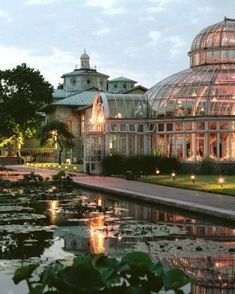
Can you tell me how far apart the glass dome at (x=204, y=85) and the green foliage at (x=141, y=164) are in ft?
10.8

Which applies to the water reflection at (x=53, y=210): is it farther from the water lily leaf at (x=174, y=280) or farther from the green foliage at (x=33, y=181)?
the water lily leaf at (x=174, y=280)

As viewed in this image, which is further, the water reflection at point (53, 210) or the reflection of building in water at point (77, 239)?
the water reflection at point (53, 210)

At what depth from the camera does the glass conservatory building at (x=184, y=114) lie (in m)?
37.7

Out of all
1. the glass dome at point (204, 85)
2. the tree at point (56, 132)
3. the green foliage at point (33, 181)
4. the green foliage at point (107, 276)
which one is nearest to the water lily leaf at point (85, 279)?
the green foliage at point (107, 276)

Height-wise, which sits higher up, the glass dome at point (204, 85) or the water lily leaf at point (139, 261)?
the glass dome at point (204, 85)

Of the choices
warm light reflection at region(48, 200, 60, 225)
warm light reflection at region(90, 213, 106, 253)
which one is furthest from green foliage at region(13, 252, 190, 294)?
warm light reflection at region(48, 200, 60, 225)

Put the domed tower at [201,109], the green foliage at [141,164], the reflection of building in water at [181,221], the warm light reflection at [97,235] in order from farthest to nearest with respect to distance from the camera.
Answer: the domed tower at [201,109]
the green foliage at [141,164]
the reflection of building in water at [181,221]
the warm light reflection at [97,235]

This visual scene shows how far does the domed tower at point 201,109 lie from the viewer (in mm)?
37562

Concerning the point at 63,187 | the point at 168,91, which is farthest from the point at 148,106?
the point at 63,187

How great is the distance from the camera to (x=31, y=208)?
67.0 feet

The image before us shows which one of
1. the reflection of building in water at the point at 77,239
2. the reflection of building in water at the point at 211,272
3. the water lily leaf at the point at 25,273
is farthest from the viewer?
the reflection of building in water at the point at 77,239

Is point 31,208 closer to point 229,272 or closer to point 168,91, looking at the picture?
point 229,272

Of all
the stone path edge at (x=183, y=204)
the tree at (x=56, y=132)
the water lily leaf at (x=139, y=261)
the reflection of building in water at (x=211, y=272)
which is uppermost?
the tree at (x=56, y=132)

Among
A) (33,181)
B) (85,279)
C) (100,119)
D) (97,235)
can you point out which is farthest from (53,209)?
(100,119)
